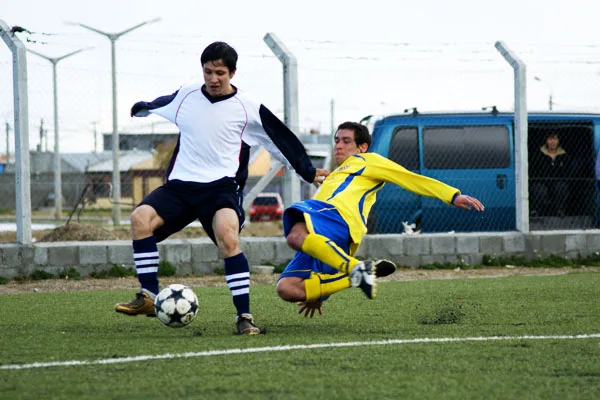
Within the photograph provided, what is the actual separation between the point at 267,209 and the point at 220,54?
30.7 meters

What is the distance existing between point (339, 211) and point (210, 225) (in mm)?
849

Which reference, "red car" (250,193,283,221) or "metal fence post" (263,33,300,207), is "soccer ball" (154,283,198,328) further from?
"red car" (250,193,283,221)

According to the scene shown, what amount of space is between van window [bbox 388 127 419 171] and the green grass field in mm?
6571

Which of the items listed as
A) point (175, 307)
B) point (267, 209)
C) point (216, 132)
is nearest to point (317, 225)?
point (216, 132)

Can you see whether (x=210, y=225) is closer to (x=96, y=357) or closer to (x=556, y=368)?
(x=96, y=357)

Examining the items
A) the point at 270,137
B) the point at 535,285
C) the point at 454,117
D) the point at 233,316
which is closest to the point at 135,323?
the point at 233,316

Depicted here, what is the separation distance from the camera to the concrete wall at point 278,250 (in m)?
10.7

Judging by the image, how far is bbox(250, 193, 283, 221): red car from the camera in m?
35.4

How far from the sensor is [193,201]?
614cm

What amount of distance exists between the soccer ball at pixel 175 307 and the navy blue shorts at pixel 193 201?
489mm

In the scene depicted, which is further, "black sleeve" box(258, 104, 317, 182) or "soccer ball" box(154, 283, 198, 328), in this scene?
"black sleeve" box(258, 104, 317, 182)

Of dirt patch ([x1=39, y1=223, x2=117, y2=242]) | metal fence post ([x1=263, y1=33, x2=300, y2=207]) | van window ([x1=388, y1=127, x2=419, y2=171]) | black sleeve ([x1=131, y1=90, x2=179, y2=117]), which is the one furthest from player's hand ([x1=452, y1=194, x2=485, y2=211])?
dirt patch ([x1=39, y1=223, x2=117, y2=242])

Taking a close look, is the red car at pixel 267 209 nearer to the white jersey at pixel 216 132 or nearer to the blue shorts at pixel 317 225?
the white jersey at pixel 216 132

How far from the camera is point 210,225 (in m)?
6.15
